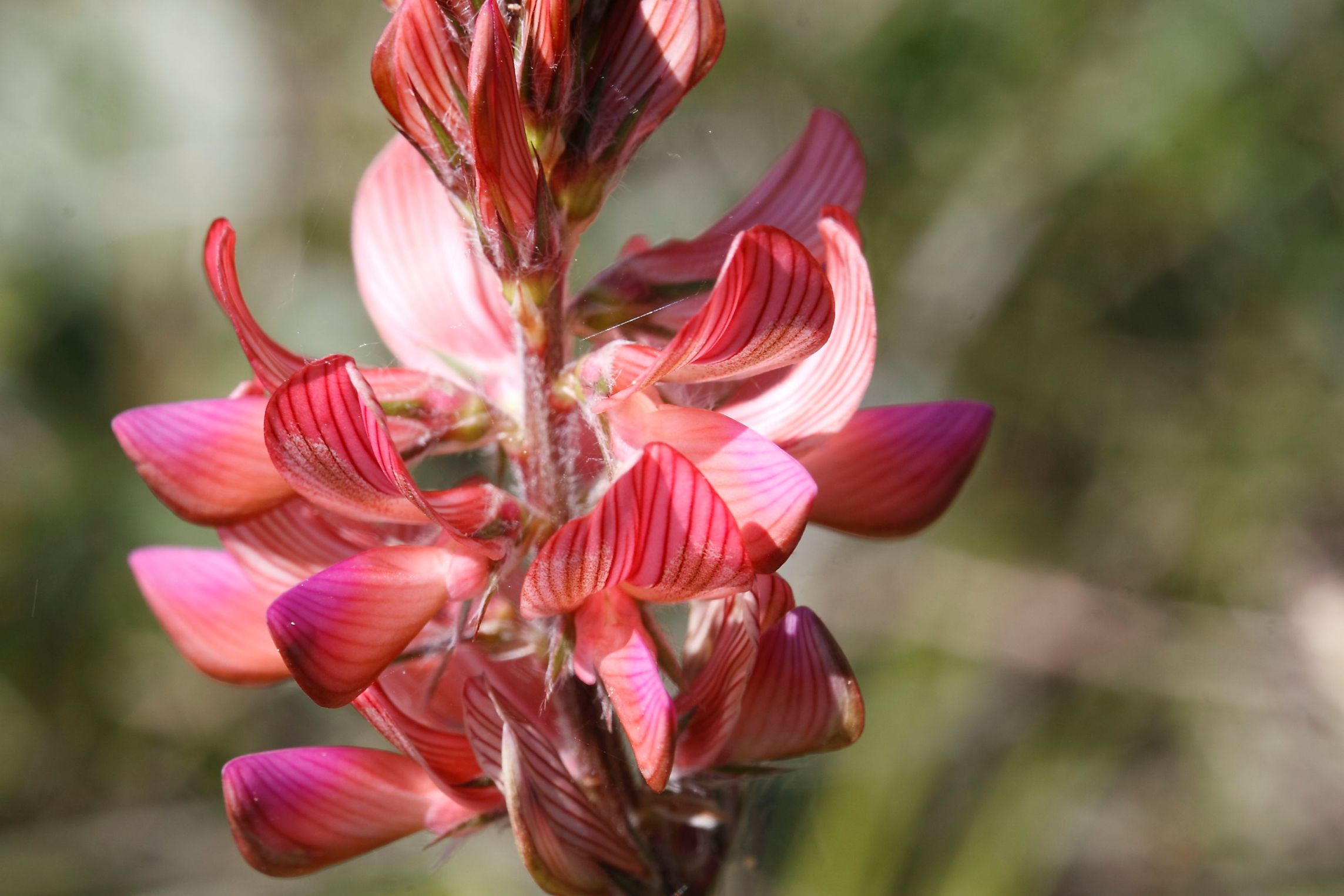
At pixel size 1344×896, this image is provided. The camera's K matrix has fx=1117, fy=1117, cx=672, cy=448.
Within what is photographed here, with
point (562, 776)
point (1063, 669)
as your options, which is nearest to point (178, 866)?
point (562, 776)

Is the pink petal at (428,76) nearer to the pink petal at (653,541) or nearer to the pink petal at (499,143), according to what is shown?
the pink petal at (499,143)

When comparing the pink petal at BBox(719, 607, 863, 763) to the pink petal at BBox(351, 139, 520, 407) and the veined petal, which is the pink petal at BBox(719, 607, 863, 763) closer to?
the veined petal

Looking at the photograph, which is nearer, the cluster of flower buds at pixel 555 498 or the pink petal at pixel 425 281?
the cluster of flower buds at pixel 555 498

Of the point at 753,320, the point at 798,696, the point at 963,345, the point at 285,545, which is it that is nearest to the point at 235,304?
the point at 285,545

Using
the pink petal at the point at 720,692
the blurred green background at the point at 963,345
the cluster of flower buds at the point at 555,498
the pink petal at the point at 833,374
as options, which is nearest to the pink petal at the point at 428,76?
the cluster of flower buds at the point at 555,498

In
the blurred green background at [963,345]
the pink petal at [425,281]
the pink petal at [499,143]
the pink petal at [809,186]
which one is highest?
the pink petal at [499,143]

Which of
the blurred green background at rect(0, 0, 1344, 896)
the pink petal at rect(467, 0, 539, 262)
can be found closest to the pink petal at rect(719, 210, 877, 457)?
the pink petal at rect(467, 0, 539, 262)

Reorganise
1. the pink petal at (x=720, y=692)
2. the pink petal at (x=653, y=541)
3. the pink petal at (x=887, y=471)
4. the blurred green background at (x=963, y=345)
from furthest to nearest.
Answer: the blurred green background at (x=963, y=345) → the pink petal at (x=887, y=471) → the pink petal at (x=720, y=692) → the pink petal at (x=653, y=541)
